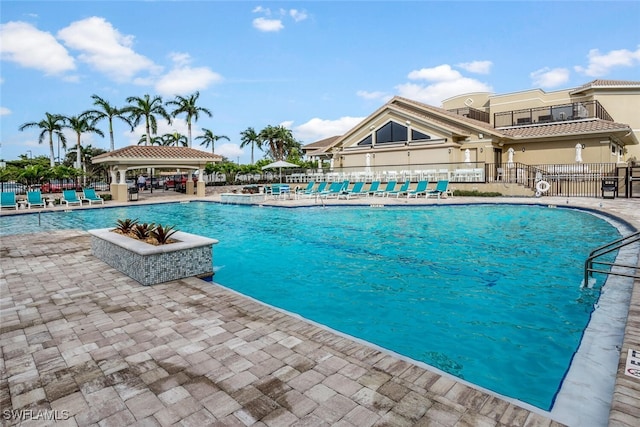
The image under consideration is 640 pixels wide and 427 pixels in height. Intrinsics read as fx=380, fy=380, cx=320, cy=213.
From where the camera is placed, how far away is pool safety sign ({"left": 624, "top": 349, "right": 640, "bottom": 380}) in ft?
9.00

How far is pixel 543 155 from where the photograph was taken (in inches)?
955

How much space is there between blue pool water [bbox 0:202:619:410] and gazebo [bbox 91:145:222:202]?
1071 centimetres

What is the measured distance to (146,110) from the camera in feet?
123

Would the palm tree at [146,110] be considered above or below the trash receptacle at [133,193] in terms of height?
above

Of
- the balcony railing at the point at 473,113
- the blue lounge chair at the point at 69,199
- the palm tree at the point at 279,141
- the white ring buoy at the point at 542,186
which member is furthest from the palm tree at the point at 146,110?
the white ring buoy at the point at 542,186

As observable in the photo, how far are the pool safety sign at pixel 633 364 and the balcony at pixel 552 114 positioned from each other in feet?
84.4

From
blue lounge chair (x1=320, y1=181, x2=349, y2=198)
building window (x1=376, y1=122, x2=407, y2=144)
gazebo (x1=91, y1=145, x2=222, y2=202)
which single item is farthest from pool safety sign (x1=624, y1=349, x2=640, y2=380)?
gazebo (x1=91, y1=145, x2=222, y2=202)

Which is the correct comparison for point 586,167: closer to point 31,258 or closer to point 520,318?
point 520,318

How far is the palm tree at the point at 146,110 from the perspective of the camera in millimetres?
37156

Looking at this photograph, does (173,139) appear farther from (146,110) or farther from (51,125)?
(146,110)

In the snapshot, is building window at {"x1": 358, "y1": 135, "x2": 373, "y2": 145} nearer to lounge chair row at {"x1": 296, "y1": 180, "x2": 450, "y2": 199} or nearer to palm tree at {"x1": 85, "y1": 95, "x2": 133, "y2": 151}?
lounge chair row at {"x1": 296, "y1": 180, "x2": 450, "y2": 199}

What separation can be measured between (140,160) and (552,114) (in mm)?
26834

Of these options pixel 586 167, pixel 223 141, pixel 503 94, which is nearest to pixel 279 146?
pixel 223 141

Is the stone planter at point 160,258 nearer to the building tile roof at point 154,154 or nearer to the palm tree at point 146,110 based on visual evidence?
the building tile roof at point 154,154
